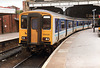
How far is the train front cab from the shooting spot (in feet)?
30.4

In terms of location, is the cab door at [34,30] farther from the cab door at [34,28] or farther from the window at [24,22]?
the window at [24,22]

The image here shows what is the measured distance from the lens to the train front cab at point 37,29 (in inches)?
364

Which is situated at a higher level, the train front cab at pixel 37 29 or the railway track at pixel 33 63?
the train front cab at pixel 37 29

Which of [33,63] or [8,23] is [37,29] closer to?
[33,63]

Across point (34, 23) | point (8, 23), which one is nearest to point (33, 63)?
point (34, 23)

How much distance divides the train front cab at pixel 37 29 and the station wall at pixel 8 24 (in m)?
16.4

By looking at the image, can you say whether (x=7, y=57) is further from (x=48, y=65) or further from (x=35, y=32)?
(x=48, y=65)

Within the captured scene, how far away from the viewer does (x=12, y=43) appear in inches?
606

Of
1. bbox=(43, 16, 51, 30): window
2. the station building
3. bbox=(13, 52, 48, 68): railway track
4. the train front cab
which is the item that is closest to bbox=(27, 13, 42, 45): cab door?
the train front cab

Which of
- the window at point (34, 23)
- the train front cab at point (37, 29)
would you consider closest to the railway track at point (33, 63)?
the train front cab at point (37, 29)

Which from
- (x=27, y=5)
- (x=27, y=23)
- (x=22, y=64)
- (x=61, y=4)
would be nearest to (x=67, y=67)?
(x=22, y=64)

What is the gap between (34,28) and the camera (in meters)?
9.46

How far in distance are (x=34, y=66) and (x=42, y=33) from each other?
2.19m

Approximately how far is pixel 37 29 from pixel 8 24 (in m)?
18.6
